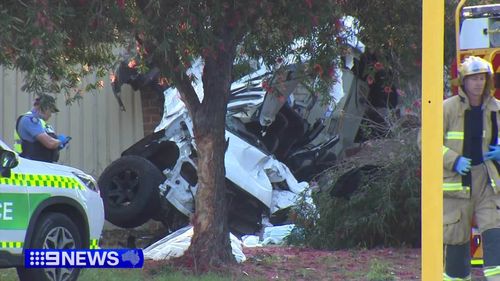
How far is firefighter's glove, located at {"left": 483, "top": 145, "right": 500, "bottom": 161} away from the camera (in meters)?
6.50

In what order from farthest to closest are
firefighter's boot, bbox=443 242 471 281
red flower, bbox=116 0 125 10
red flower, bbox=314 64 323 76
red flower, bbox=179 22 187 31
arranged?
red flower, bbox=314 64 323 76 < red flower, bbox=179 22 187 31 < red flower, bbox=116 0 125 10 < firefighter's boot, bbox=443 242 471 281

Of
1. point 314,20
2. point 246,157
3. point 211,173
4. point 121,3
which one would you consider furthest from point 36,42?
point 246,157

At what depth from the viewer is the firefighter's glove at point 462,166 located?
6395 mm

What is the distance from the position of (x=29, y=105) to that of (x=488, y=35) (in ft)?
23.2

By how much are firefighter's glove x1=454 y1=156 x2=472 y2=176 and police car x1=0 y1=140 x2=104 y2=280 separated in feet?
11.2

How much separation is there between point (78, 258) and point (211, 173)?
2077mm

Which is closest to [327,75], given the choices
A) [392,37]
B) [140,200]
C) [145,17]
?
[392,37]

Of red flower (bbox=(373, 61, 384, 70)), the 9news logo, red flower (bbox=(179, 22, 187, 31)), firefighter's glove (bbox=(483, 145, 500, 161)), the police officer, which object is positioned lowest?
the 9news logo

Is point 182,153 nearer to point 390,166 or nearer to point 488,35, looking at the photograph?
point 390,166

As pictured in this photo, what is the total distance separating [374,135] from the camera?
13.2 metres

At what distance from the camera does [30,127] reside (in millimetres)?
10484

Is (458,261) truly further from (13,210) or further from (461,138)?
(13,210)

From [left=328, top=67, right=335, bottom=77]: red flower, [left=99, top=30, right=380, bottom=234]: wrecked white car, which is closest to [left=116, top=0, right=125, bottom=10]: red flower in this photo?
[left=328, top=67, right=335, bottom=77]: red flower

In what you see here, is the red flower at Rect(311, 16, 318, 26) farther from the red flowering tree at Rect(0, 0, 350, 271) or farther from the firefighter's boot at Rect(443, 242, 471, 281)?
the firefighter's boot at Rect(443, 242, 471, 281)
